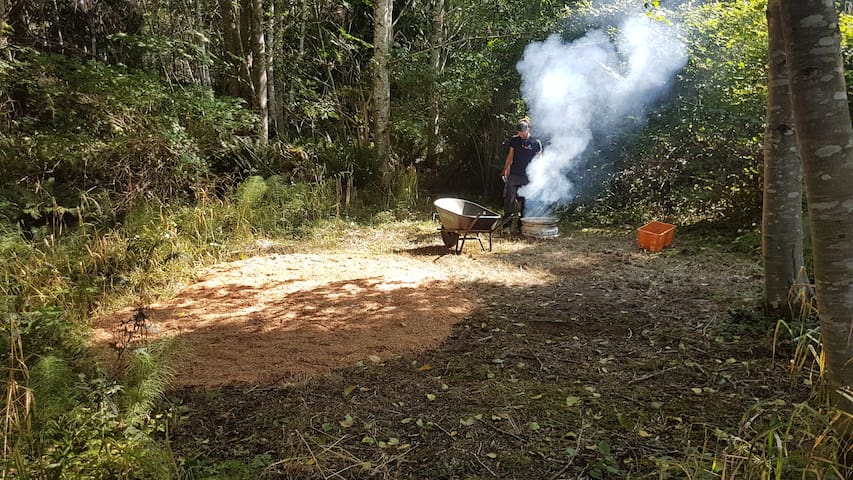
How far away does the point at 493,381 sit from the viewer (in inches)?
134

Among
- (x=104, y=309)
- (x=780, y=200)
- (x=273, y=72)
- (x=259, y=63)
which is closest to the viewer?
(x=780, y=200)

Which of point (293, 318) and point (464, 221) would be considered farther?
point (464, 221)

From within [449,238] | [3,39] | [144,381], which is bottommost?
[144,381]

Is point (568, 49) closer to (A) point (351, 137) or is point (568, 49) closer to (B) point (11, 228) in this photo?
(A) point (351, 137)

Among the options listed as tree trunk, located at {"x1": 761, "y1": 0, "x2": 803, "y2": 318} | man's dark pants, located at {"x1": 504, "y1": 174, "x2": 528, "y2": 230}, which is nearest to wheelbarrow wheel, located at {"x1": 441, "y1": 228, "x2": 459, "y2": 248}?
man's dark pants, located at {"x1": 504, "y1": 174, "x2": 528, "y2": 230}

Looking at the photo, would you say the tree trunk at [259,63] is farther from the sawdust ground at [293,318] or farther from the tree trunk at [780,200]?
the tree trunk at [780,200]

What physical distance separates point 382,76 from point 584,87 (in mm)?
3724

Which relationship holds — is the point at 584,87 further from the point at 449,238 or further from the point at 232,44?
the point at 232,44

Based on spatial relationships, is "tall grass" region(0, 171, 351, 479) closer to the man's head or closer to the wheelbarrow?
the wheelbarrow

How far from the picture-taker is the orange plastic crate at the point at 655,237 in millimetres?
6941

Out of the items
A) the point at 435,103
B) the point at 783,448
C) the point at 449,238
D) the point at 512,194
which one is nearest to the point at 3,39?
the point at 449,238

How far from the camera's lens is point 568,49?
393 inches

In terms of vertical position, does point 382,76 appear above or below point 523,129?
above

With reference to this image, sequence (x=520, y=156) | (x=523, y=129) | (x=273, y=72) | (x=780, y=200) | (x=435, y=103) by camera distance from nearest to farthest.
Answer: (x=780, y=200), (x=523, y=129), (x=520, y=156), (x=273, y=72), (x=435, y=103)
